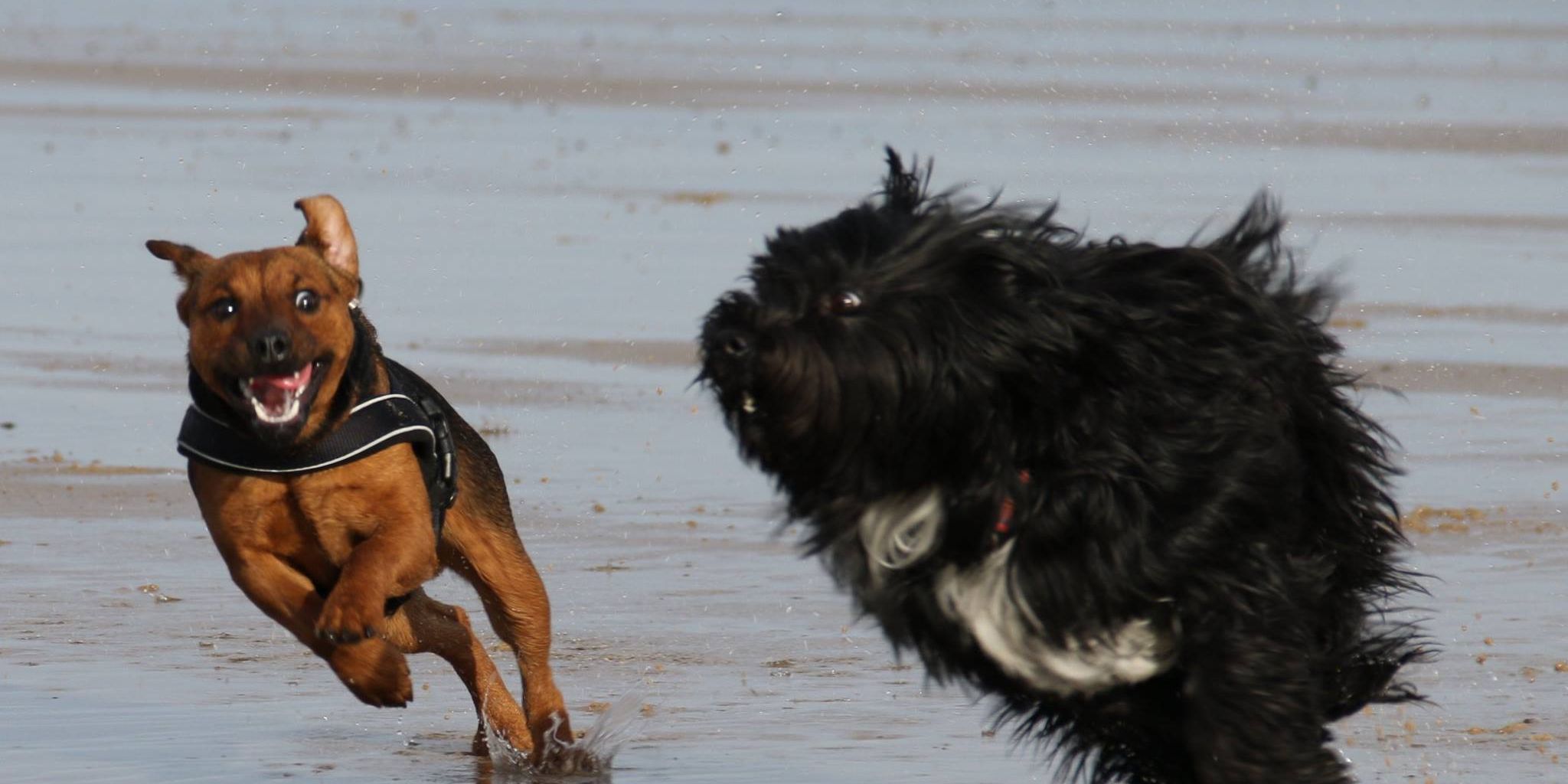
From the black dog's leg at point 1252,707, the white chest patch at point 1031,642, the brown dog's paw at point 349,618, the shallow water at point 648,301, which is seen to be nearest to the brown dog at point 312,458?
the brown dog's paw at point 349,618

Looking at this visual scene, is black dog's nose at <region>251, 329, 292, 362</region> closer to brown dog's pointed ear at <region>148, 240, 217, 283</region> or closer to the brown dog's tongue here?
the brown dog's tongue

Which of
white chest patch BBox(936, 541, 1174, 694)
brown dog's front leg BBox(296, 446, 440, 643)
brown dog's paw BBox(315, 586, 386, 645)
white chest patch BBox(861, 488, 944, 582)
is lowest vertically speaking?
brown dog's paw BBox(315, 586, 386, 645)

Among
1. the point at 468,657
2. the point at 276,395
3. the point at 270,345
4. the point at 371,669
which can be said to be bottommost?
the point at 468,657

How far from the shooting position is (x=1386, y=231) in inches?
575

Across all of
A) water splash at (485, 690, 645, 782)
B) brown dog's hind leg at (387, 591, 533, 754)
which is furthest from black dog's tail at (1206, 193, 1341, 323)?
brown dog's hind leg at (387, 591, 533, 754)

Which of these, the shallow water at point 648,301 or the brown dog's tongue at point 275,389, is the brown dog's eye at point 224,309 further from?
the shallow water at point 648,301

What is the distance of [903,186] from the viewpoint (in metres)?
5.03

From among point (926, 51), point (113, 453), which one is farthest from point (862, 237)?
point (926, 51)

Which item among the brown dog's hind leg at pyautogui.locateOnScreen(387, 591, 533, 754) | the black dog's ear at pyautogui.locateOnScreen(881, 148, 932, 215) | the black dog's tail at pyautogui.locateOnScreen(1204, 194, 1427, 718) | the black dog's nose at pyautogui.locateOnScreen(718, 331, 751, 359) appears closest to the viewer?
the black dog's nose at pyautogui.locateOnScreen(718, 331, 751, 359)

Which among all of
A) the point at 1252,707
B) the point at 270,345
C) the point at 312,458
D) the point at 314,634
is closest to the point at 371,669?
the point at 314,634

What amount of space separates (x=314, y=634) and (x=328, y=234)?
107cm

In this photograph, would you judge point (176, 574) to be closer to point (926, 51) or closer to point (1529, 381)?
point (1529, 381)

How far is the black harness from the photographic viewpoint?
19.9 feet

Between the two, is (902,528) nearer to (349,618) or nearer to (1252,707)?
(1252,707)
